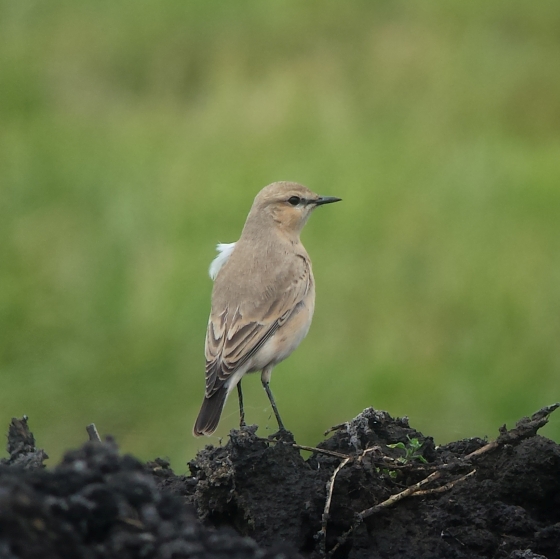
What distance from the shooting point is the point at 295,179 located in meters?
11.6

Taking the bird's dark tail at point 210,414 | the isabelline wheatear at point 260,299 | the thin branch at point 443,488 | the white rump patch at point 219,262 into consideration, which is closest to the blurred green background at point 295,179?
the white rump patch at point 219,262

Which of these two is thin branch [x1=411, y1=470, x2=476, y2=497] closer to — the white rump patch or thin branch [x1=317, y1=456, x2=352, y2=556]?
thin branch [x1=317, y1=456, x2=352, y2=556]

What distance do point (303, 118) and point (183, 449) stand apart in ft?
17.1

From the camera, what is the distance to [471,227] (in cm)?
1155

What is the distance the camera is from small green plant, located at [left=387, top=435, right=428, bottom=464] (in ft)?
16.2

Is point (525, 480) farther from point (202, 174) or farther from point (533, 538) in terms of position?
point (202, 174)

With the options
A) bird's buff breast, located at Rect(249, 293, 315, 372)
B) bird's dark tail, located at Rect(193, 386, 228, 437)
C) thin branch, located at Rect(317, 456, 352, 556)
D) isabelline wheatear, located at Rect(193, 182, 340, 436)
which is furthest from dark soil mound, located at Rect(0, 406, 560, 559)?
bird's buff breast, located at Rect(249, 293, 315, 372)

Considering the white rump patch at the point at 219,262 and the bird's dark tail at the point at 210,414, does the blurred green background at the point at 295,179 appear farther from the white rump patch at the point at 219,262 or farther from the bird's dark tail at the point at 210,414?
the bird's dark tail at the point at 210,414

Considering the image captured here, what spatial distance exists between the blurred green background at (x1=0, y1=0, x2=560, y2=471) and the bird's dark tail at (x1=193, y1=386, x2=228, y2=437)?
2.17m

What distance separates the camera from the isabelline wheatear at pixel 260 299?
677cm

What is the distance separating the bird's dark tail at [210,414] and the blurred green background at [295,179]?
7.13 ft

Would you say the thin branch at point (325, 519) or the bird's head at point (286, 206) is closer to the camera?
the thin branch at point (325, 519)

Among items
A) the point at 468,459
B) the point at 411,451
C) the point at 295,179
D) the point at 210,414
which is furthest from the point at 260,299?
the point at 295,179

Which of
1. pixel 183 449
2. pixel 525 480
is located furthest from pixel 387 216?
pixel 525 480
